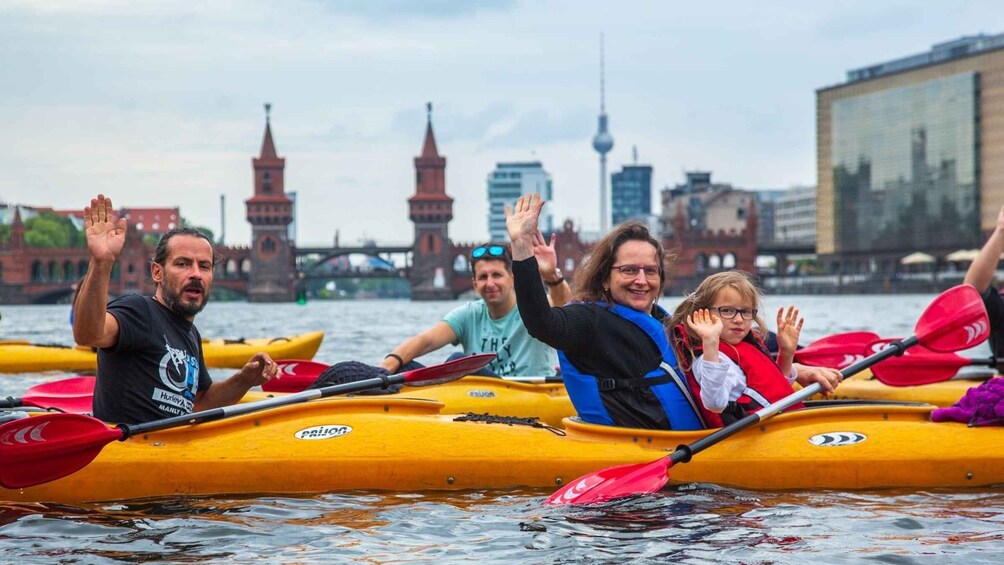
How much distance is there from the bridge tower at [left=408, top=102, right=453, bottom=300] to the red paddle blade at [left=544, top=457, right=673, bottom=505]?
305ft

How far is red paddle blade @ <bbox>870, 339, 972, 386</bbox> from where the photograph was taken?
832 centimetres

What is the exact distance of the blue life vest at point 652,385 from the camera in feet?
19.2

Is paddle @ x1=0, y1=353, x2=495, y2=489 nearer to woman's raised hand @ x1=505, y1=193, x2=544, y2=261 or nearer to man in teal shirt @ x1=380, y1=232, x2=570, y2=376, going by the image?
woman's raised hand @ x1=505, y1=193, x2=544, y2=261

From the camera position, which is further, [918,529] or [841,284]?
[841,284]

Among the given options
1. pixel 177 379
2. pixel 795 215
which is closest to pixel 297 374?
pixel 177 379

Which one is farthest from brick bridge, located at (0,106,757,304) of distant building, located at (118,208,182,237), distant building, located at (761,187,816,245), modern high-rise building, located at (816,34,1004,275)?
distant building, located at (761,187,816,245)

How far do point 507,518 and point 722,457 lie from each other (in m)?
1.14

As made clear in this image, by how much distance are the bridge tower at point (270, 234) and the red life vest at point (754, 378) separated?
304 ft

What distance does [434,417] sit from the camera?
674 cm

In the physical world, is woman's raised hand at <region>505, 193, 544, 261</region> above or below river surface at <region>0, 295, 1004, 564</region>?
above

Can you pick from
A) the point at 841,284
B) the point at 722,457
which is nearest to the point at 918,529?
the point at 722,457

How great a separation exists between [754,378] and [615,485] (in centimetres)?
93

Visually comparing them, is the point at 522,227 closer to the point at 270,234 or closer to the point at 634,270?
the point at 634,270

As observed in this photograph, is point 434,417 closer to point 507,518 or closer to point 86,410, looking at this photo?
point 507,518
